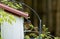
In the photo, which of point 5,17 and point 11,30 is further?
point 11,30

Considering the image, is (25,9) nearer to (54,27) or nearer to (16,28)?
(54,27)

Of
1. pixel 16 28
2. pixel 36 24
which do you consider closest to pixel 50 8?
pixel 36 24

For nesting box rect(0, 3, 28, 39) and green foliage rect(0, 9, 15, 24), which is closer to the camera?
green foliage rect(0, 9, 15, 24)

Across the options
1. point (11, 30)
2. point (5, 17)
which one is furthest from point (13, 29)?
point (5, 17)

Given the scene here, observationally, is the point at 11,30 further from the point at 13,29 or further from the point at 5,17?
the point at 5,17

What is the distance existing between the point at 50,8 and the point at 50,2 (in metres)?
0.17

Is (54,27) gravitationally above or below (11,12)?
below

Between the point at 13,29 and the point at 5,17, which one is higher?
the point at 5,17

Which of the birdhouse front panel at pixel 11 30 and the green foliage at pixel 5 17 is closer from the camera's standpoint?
the green foliage at pixel 5 17

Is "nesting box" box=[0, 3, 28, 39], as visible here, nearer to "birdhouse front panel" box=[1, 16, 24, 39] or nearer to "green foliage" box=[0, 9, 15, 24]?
"birdhouse front panel" box=[1, 16, 24, 39]

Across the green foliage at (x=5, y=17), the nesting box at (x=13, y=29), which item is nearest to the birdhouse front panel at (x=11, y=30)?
the nesting box at (x=13, y=29)

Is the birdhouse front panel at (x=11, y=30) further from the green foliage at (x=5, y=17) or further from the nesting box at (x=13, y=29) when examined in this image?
the green foliage at (x=5, y=17)

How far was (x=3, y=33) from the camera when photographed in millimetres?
4012

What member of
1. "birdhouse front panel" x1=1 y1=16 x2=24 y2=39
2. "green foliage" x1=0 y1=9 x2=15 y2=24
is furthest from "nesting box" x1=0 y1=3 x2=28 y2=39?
"green foliage" x1=0 y1=9 x2=15 y2=24
